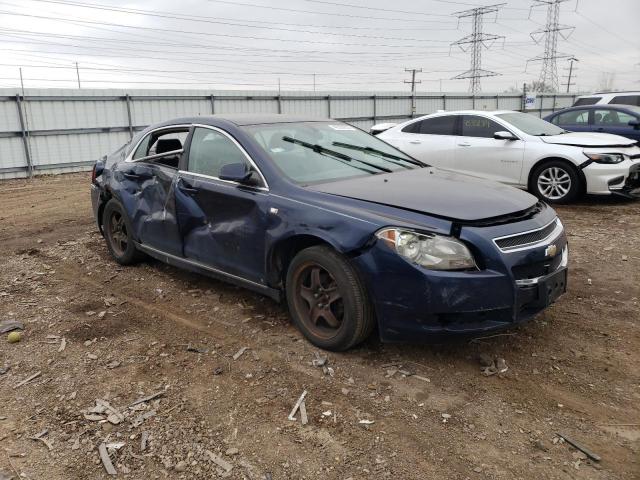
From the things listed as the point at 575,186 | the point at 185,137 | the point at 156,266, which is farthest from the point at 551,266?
the point at 575,186

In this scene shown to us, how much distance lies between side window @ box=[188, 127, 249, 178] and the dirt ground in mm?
1137

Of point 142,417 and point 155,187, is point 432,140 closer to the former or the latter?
point 155,187

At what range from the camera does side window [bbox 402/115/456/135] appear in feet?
31.2

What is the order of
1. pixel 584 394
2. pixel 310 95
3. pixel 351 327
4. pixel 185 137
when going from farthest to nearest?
pixel 310 95
pixel 185 137
pixel 351 327
pixel 584 394

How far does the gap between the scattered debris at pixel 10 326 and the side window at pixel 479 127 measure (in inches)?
286

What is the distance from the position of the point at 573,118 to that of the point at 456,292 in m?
10.0

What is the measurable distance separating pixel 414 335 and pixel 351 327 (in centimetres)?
41

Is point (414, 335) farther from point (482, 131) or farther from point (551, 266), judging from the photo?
point (482, 131)

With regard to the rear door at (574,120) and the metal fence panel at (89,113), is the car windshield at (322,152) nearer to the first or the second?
the rear door at (574,120)

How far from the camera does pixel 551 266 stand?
11.7ft

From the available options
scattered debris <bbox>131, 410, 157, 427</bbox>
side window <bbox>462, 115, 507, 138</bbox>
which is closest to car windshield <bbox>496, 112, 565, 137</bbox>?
side window <bbox>462, 115, 507, 138</bbox>

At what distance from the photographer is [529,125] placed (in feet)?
30.3

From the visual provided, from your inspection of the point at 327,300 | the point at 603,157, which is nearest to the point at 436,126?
the point at 603,157

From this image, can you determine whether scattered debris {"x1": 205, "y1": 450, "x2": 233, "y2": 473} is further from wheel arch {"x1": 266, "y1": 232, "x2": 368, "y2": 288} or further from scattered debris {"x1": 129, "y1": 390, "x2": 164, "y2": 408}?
wheel arch {"x1": 266, "y1": 232, "x2": 368, "y2": 288}
